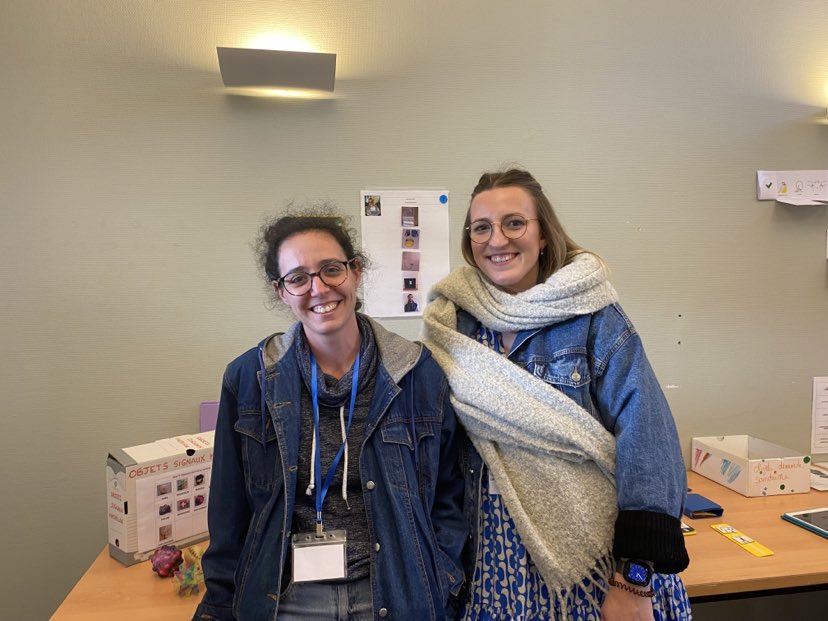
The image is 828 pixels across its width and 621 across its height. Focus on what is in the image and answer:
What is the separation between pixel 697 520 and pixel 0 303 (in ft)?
7.84

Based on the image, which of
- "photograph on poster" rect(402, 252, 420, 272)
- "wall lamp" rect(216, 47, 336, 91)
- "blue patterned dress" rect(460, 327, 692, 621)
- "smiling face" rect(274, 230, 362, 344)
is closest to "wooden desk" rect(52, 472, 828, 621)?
"blue patterned dress" rect(460, 327, 692, 621)

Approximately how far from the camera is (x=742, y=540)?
154cm

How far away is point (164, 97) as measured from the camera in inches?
70.5

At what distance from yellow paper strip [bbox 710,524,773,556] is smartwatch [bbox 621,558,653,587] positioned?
25.7 inches

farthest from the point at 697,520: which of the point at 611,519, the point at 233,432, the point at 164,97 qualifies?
the point at 164,97

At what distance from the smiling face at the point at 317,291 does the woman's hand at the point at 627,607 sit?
79 cm

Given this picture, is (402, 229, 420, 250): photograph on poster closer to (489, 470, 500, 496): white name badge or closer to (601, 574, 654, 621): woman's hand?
(489, 470, 500, 496): white name badge

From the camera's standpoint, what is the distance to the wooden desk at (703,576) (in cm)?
126

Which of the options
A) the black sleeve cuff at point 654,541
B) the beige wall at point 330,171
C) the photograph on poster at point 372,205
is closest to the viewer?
the black sleeve cuff at point 654,541

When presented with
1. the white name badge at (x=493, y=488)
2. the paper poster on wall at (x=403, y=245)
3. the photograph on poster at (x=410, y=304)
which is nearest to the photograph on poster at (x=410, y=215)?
the paper poster on wall at (x=403, y=245)

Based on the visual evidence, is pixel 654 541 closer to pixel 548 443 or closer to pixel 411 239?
pixel 548 443

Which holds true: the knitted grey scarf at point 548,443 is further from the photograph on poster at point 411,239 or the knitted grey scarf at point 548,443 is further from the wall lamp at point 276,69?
the wall lamp at point 276,69

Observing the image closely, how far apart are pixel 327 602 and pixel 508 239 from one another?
87 centimetres

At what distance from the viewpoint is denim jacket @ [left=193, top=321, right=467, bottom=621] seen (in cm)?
108
